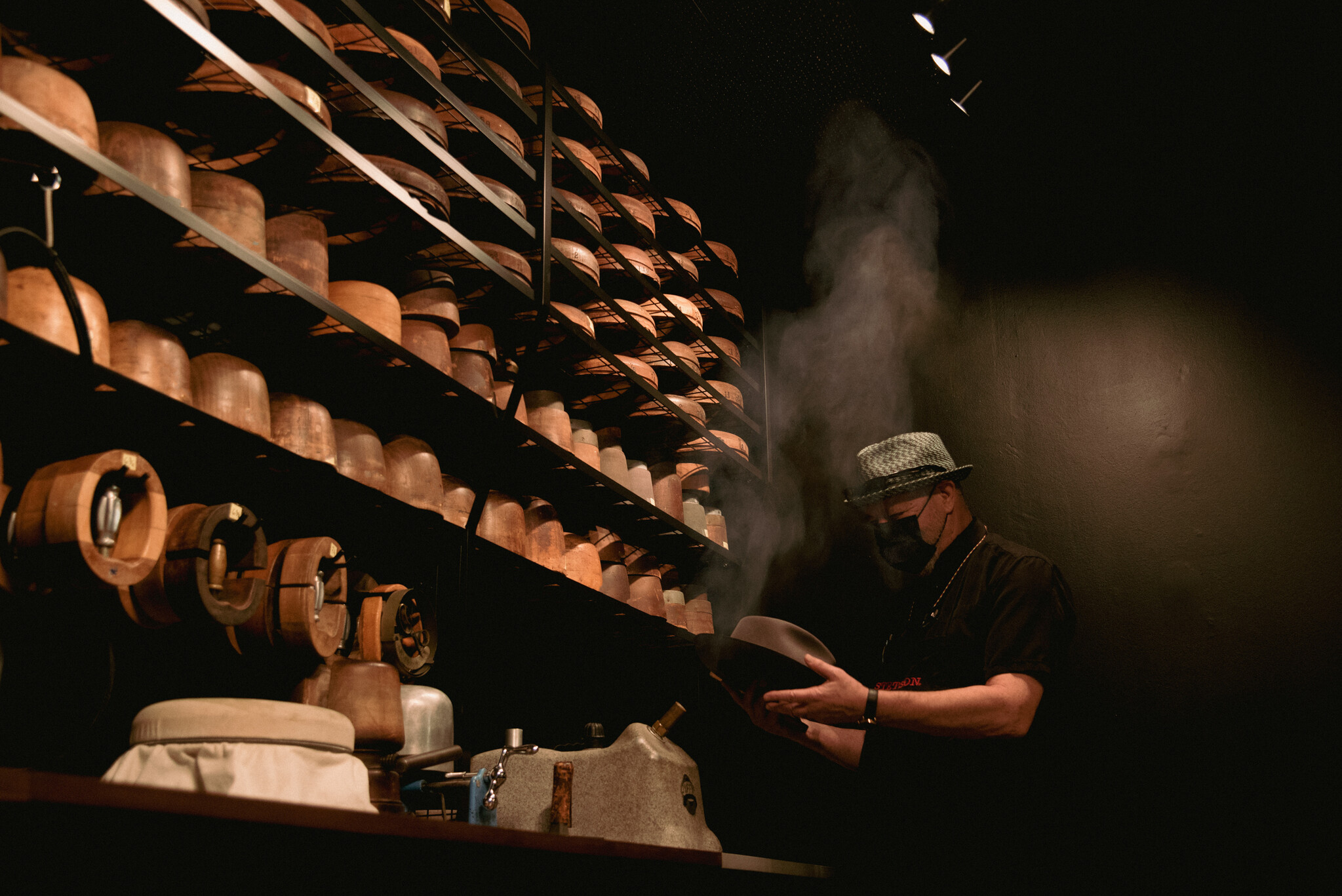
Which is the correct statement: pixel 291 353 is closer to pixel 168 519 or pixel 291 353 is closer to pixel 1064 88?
pixel 168 519

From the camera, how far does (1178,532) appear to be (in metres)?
2.84

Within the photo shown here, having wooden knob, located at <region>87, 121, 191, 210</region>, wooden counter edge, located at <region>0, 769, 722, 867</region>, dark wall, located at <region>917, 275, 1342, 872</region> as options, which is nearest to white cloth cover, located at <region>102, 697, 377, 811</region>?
wooden counter edge, located at <region>0, 769, 722, 867</region>

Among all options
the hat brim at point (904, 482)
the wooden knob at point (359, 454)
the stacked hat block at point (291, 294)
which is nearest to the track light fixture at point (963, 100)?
the stacked hat block at point (291, 294)

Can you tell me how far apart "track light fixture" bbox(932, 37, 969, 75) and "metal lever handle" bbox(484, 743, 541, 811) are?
2216 millimetres

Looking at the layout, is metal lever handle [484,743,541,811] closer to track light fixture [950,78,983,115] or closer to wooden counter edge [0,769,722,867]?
wooden counter edge [0,769,722,867]

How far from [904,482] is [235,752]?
1.76 metres

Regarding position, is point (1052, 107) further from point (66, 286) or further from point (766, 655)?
point (66, 286)

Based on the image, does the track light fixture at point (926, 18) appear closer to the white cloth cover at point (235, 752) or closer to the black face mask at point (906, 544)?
the black face mask at point (906, 544)

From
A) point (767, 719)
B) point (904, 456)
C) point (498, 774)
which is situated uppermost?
point (904, 456)

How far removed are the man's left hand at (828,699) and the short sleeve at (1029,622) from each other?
0.31 m

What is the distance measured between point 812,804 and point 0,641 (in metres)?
2.45

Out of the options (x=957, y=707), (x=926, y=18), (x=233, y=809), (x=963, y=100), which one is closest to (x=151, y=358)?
(x=233, y=809)

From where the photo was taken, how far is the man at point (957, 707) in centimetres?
206

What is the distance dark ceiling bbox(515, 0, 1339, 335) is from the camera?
290cm
